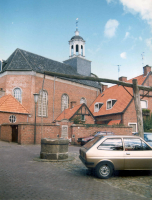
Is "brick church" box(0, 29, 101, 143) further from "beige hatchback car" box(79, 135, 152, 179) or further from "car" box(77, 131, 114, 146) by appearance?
"beige hatchback car" box(79, 135, 152, 179)

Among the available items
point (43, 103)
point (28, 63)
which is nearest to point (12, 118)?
point (43, 103)

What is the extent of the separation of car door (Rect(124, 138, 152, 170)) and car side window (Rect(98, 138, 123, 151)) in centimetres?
24

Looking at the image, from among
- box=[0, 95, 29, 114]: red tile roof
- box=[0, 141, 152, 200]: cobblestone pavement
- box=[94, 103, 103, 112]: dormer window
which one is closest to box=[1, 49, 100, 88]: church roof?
box=[94, 103, 103, 112]: dormer window

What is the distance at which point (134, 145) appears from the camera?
8312mm

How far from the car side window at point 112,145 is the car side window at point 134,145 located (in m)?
0.25

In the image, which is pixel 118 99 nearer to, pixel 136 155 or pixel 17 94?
pixel 17 94

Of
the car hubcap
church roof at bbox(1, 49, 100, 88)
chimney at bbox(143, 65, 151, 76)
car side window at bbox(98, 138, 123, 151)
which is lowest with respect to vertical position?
the car hubcap

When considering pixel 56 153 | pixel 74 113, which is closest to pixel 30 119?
pixel 74 113

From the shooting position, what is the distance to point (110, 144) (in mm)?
8203

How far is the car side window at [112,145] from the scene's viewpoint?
319 inches

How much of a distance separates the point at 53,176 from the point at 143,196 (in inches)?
130

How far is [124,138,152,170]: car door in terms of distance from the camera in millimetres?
7980

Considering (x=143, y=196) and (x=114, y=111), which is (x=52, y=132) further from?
(x=143, y=196)

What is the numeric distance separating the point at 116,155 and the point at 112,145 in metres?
0.41
